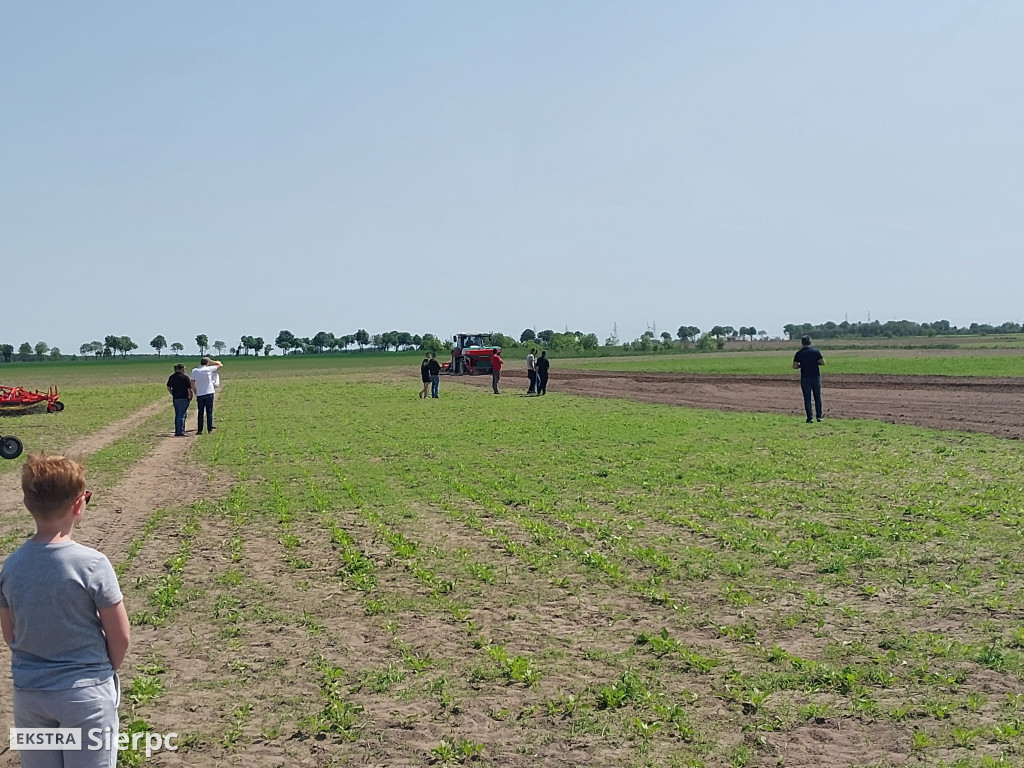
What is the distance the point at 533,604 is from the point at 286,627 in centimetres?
197

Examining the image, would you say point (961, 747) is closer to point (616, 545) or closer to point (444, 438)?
point (616, 545)

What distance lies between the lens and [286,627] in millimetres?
7070

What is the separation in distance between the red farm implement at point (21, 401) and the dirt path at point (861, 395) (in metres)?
18.1

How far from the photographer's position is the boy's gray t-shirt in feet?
11.0

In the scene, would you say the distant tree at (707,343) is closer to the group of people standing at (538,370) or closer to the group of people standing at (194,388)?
the group of people standing at (538,370)

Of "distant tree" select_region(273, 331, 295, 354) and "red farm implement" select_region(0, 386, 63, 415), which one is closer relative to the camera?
"red farm implement" select_region(0, 386, 63, 415)

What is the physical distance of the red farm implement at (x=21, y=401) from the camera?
30406 mm

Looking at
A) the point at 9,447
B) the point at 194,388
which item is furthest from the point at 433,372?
the point at 9,447

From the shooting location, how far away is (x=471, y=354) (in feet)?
179

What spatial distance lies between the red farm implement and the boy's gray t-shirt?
99.9 feet

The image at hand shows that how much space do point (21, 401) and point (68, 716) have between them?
31331 mm

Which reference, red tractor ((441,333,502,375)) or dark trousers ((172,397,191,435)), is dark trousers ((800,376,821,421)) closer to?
dark trousers ((172,397,191,435))

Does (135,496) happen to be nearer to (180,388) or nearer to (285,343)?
(180,388)


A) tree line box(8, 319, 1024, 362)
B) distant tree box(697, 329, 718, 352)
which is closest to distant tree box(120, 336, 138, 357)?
tree line box(8, 319, 1024, 362)
